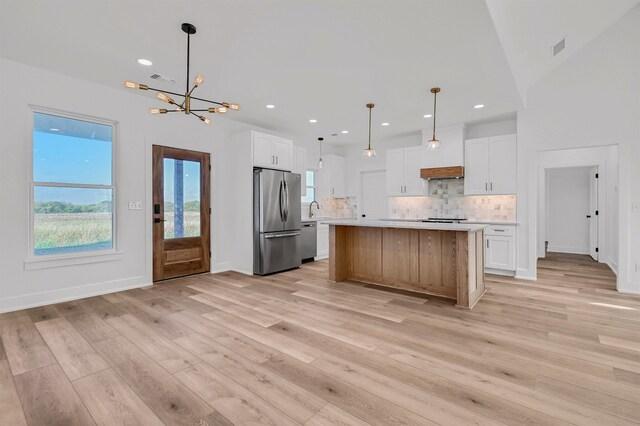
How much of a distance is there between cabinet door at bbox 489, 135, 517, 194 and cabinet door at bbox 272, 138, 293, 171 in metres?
3.69

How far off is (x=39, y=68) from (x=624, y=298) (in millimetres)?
7780

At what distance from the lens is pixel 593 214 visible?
725 cm

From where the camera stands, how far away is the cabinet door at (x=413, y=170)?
249 inches

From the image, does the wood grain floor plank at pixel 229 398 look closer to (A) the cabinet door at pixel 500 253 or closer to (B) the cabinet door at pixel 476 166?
(A) the cabinet door at pixel 500 253

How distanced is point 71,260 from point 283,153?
142 inches

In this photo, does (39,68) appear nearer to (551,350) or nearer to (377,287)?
(377,287)

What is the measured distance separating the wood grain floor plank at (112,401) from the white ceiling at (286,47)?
2.85m

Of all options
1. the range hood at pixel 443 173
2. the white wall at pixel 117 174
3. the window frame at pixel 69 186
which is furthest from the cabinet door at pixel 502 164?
the window frame at pixel 69 186

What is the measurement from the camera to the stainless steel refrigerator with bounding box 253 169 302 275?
5203 mm

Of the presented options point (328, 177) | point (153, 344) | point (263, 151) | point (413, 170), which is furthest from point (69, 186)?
point (413, 170)

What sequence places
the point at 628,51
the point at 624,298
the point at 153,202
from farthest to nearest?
1. the point at 153,202
2. the point at 628,51
3. the point at 624,298

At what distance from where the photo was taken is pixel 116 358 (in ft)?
7.77

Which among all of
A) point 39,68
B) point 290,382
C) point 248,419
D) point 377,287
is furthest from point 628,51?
point 39,68

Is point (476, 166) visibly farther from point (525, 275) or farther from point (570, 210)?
point (570, 210)
